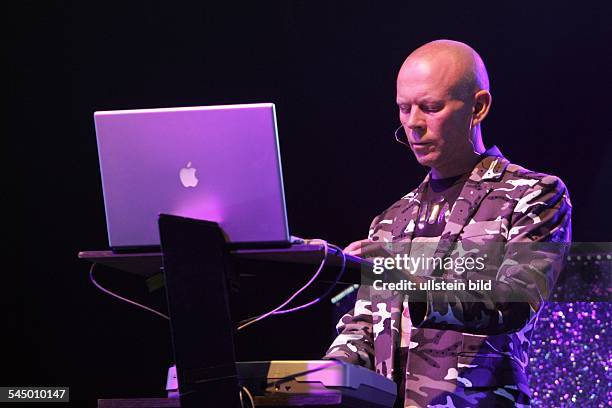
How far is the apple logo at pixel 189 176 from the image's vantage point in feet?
5.70

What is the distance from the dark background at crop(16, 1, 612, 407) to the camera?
327 cm

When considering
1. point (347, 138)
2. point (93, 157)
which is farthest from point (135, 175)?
point (93, 157)

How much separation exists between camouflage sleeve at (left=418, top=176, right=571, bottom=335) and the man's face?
0.31 m

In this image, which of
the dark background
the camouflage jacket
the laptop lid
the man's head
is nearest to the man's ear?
the man's head

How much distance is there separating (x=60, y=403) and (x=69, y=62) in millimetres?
1466

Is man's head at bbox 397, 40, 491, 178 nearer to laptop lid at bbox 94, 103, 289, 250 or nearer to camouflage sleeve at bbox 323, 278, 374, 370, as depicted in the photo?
camouflage sleeve at bbox 323, 278, 374, 370

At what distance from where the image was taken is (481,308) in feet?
6.32

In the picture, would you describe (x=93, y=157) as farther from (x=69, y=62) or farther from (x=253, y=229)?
(x=253, y=229)

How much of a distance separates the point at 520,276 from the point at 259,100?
1.84 meters

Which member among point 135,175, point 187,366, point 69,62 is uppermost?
point 69,62

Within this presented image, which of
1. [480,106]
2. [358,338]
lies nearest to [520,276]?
[358,338]

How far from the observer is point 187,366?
65.7 inches

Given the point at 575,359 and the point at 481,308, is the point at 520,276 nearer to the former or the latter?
the point at 481,308

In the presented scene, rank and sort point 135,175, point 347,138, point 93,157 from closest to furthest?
point 135,175 < point 347,138 < point 93,157
